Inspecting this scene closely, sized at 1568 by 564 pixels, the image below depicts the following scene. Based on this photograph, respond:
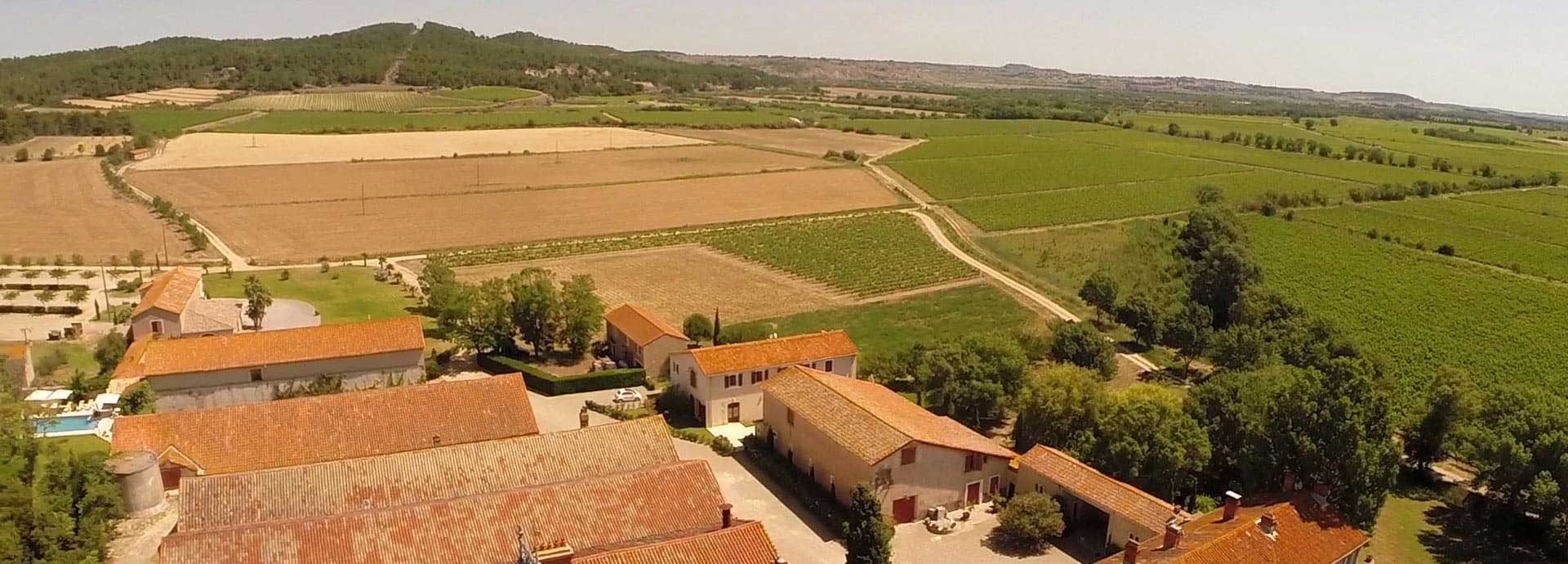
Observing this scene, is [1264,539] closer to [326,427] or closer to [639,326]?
[639,326]

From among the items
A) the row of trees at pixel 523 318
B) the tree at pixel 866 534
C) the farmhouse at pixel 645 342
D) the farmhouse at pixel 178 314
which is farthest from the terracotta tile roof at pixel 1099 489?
the farmhouse at pixel 178 314

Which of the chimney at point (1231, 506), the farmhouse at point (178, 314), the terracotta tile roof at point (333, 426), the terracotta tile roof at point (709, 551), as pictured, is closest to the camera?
the terracotta tile roof at point (709, 551)

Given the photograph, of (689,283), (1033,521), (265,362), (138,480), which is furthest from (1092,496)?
(689,283)

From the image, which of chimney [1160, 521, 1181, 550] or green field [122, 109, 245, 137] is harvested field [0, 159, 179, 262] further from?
chimney [1160, 521, 1181, 550]

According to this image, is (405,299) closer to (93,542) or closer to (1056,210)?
(93,542)

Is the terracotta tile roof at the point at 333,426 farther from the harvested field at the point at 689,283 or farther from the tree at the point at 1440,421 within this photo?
the tree at the point at 1440,421
